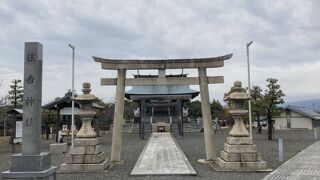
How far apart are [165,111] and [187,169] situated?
140ft

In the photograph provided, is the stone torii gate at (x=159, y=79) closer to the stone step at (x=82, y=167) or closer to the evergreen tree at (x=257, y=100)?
the stone step at (x=82, y=167)

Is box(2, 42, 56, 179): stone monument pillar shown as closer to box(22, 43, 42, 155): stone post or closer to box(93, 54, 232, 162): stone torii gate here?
box(22, 43, 42, 155): stone post

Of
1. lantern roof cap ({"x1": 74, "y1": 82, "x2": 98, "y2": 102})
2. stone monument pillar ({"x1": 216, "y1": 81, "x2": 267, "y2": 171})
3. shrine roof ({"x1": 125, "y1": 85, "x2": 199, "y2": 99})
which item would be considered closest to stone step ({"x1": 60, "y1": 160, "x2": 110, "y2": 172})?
lantern roof cap ({"x1": 74, "y1": 82, "x2": 98, "y2": 102})

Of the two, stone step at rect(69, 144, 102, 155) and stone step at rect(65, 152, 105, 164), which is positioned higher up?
stone step at rect(69, 144, 102, 155)

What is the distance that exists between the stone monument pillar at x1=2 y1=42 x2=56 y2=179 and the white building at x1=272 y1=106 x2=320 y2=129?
55.0 m

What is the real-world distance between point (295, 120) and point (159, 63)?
50191 millimetres

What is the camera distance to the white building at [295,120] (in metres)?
60.7

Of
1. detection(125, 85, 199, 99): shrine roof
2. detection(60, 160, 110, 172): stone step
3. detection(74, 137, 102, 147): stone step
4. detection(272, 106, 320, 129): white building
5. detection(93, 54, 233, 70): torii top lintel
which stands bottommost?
detection(60, 160, 110, 172): stone step

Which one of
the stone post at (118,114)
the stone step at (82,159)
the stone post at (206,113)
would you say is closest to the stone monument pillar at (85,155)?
the stone step at (82,159)

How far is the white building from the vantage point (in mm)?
60688

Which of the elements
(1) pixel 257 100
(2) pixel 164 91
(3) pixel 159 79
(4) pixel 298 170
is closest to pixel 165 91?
(2) pixel 164 91

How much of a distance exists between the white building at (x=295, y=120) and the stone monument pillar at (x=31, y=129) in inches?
2164

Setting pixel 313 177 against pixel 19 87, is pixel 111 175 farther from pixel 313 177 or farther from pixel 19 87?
pixel 19 87

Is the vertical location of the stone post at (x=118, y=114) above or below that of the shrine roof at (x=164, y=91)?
below
